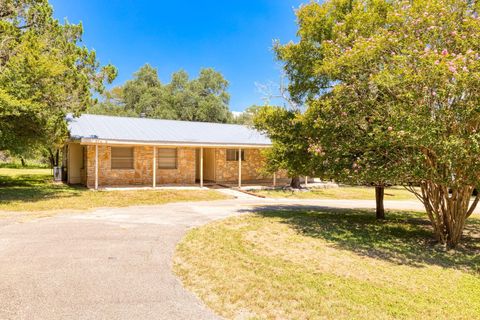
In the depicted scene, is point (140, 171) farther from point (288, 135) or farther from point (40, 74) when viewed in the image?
point (288, 135)

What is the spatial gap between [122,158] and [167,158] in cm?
239

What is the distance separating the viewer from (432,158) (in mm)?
6613

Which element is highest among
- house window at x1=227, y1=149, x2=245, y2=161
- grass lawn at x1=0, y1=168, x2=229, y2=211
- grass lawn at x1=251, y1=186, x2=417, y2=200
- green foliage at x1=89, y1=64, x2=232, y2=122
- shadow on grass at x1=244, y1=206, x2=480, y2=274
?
green foliage at x1=89, y1=64, x2=232, y2=122

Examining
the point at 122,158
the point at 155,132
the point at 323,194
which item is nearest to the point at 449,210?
the point at 323,194

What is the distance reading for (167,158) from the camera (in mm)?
18000

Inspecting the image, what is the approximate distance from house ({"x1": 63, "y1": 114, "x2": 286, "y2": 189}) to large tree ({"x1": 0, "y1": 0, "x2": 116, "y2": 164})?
172cm

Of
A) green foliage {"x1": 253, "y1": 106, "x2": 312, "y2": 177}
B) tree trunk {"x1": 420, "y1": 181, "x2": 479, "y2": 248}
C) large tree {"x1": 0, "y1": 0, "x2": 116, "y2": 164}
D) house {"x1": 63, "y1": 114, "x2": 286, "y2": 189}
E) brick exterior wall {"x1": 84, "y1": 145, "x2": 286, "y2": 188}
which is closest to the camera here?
tree trunk {"x1": 420, "y1": 181, "x2": 479, "y2": 248}

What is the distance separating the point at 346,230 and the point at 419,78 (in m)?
4.45

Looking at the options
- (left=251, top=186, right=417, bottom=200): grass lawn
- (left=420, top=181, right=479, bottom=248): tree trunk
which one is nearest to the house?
(left=251, top=186, right=417, bottom=200): grass lawn

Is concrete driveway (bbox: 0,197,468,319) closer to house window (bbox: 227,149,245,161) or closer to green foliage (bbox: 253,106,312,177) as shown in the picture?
green foliage (bbox: 253,106,312,177)

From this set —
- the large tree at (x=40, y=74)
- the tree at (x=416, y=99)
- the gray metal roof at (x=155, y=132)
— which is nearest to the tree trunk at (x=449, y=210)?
the tree at (x=416, y=99)

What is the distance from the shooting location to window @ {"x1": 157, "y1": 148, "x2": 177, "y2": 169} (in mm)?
17797

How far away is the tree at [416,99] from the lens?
18.5 ft

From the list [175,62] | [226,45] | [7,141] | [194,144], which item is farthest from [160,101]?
[7,141]
